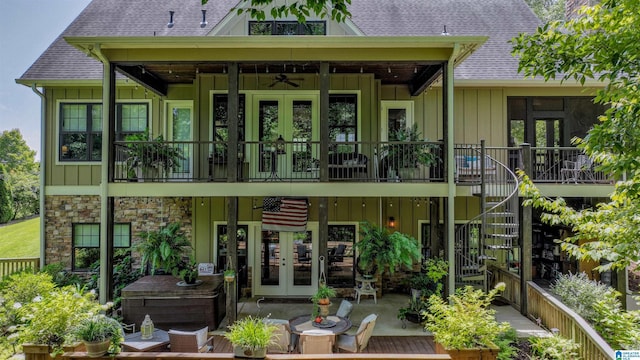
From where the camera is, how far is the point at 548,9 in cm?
2322

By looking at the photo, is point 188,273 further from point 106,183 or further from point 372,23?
point 372,23

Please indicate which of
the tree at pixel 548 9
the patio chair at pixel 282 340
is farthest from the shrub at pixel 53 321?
the tree at pixel 548 9

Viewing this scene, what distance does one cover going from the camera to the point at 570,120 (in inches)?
408

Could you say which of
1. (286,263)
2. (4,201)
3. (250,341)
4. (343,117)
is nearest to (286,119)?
(343,117)

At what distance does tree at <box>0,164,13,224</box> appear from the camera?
1662 centimetres

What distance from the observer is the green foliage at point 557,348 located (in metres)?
5.52

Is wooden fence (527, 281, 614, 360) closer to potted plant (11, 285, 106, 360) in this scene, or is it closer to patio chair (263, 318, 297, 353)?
patio chair (263, 318, 297, 353)

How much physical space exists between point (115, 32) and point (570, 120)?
1448 cm

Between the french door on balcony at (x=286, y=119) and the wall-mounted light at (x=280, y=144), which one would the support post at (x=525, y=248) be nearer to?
the french door on balcony at (x=286, y=119)

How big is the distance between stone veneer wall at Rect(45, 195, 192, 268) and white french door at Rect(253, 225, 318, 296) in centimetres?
227

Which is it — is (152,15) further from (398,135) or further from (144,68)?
(398,135)

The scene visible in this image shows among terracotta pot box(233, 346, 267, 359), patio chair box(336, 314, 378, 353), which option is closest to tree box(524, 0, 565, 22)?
patio chair box(336, 314, 378, 353)

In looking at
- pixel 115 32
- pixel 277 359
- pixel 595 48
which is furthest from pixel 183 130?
pixel 595 48

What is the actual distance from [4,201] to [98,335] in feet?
56.4
